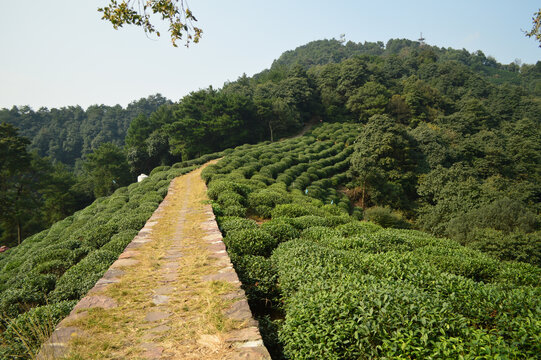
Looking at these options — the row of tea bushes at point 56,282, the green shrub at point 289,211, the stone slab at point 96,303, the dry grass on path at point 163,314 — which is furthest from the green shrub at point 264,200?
the stone slab at point 96,303

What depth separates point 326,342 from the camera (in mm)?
2367

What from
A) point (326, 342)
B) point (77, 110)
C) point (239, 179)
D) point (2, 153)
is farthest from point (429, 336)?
point (77, 110)

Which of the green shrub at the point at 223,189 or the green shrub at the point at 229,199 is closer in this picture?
the green shrub at the point at 229,199

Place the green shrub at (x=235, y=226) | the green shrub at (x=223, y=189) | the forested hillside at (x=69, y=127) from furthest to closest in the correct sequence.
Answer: the forested hillside at (x=69, y=127) < the green shrub at (x=223, y=189) < the green shrub at (x=235, y=226)

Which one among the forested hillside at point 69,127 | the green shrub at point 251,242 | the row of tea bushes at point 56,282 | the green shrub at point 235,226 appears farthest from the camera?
the forested hillside at point 69,127

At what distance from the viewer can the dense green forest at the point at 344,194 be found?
2662 millimetres

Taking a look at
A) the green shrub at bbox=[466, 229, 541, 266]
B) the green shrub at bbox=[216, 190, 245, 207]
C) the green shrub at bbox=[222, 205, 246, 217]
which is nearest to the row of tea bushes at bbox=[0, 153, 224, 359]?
the green shrub at bbox=[222, 205, 246, 217]

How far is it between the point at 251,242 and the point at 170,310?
87.0 inches

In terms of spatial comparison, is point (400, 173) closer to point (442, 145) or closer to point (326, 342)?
point (442, 145)

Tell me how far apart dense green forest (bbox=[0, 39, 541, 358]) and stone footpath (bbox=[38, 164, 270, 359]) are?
1.33 feet

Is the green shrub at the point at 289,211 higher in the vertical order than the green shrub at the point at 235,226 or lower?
lower

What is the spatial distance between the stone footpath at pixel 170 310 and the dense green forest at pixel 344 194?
1.33ft

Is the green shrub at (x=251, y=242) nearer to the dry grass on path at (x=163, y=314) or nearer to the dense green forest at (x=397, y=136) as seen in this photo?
the dry grass on path at (x=163, y=314)

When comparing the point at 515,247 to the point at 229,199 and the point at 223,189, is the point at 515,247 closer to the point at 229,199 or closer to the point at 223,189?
the point at 229,199
